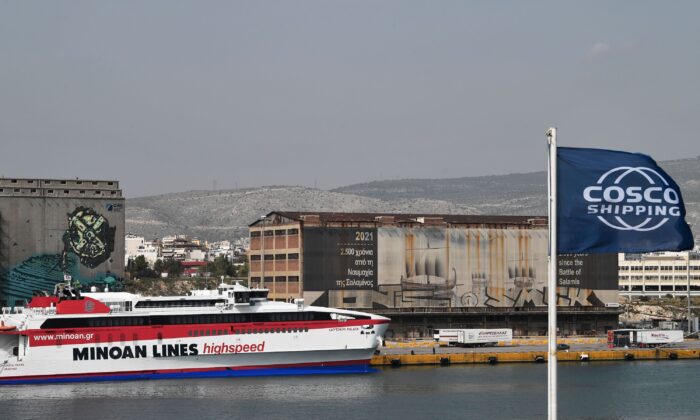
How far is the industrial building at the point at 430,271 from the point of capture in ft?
349

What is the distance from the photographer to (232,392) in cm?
6656

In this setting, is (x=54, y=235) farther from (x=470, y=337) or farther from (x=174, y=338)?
(x=470, y=337)

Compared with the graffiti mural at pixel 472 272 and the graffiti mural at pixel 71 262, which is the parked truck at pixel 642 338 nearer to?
the graffiti mural at pixel 472 272

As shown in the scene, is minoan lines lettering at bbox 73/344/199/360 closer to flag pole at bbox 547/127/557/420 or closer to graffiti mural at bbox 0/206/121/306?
graffiti mural at bbox 0/206/121/306

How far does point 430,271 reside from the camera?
110m

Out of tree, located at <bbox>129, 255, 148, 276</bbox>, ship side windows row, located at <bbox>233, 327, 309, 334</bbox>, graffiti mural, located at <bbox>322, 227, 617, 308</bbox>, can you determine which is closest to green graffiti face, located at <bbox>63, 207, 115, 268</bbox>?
graffiti mural, located at <bbox>322, 227, 617, 308</bbox>

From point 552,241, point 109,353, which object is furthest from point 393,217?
point 552,241

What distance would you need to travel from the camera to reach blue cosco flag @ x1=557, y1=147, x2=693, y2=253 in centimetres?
2062

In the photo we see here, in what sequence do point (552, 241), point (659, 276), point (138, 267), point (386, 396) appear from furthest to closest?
1. point (138, 267)
2. point (659, 276)
3. point (386, 396)
4. point (552, 241)

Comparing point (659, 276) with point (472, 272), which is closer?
point (472, 272)

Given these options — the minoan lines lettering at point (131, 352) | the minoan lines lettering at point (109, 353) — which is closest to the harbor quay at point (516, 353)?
the minoan lines lettering at point (131, 352)

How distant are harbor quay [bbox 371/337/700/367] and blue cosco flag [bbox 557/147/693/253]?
60.9 meters

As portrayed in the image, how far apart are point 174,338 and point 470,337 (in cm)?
2949

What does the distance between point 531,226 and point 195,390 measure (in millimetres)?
54632
